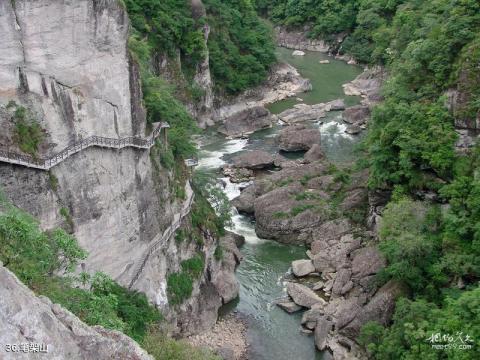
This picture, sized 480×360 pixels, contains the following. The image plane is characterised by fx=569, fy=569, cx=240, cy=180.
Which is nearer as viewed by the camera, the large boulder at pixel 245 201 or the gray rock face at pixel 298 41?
the large boulder at pixel 245 201

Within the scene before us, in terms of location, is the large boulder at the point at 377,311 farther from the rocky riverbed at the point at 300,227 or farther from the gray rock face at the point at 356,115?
the gray rock face at the point at 356,115

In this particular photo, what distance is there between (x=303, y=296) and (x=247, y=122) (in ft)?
87.5

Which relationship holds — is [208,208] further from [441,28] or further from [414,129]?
[441,28]

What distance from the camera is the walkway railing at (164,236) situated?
26.8m

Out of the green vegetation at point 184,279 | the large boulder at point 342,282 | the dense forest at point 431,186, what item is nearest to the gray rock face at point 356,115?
the dense forest at point 431,186

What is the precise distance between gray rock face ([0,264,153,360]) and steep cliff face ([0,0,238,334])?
10.9 metres

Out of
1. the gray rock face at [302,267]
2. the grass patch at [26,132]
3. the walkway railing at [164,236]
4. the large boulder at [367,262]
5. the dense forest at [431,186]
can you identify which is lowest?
the gray rock face at [302,267]

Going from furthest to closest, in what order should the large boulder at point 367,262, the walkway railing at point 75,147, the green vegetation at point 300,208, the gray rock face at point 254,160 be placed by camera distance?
the gray rock face at point 254,160 < the green vegetation at point 300,208 < the large boulder at point 367,262 < the walkway railing at point 75,147

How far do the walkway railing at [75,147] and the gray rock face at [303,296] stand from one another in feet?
36.2

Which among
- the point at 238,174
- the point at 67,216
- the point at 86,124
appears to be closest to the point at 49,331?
the point at 67,216

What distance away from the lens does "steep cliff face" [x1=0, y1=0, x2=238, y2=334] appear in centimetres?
2148

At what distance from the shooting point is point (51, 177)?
2223 centimetres

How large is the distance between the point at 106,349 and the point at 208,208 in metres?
24.0

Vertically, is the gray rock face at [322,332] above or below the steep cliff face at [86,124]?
below
